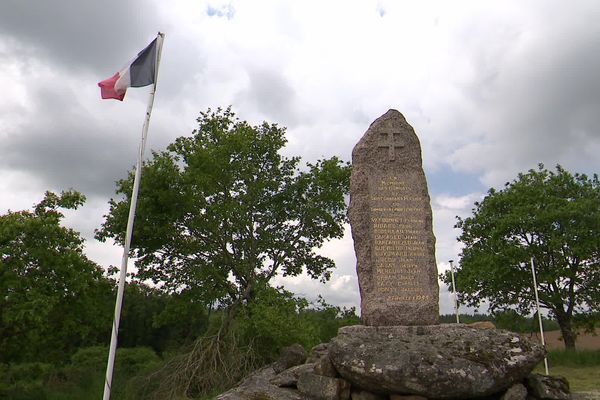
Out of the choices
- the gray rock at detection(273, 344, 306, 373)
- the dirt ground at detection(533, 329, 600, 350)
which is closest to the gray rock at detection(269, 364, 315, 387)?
the gray rock at detection(273, 344, 306, 373)

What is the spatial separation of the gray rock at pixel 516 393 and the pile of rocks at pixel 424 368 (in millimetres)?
13

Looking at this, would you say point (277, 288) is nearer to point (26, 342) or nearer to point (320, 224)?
point (320, 224)

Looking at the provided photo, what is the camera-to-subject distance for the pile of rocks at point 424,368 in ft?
24.3

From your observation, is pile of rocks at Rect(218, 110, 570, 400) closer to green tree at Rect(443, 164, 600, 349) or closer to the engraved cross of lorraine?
the engraved cross of lorraine

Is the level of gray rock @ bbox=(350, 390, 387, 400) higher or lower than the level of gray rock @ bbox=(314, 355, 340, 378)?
lower

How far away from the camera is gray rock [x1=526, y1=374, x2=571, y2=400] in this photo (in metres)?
7.86

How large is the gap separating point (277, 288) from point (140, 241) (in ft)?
15.9

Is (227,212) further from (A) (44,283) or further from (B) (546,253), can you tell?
(B) (546,253)

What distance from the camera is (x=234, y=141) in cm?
1672

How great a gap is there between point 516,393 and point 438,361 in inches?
48.6

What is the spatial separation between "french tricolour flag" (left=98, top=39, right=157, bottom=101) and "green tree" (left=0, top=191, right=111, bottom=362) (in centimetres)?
481

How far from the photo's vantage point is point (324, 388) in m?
8.04

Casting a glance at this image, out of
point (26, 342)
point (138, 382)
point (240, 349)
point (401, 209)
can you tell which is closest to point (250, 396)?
point (401, 209)

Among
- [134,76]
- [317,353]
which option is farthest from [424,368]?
[134,76]
